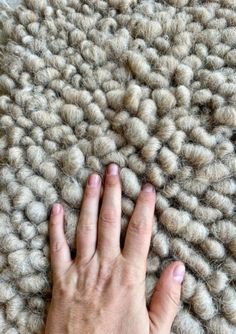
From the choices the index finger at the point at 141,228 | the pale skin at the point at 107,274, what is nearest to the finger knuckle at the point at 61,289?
the pale skin at the point at 107,274

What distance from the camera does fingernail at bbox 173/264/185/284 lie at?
2.20 feet

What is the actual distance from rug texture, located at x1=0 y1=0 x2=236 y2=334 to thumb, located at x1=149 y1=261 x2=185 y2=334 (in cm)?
2

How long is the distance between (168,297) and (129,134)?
0.80 feet

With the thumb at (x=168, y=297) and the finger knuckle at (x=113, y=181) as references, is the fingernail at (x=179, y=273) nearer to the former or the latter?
the thumb at (x=168, y=297)

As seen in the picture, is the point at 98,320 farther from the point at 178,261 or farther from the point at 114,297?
the point at 178,261

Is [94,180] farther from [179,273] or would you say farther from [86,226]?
[179,273]

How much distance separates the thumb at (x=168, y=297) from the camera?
2.19 ft

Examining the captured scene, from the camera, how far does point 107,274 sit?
2.30 ft

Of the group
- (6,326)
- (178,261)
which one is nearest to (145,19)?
(178,261)

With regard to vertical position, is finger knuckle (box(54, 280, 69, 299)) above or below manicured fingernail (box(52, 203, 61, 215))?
below

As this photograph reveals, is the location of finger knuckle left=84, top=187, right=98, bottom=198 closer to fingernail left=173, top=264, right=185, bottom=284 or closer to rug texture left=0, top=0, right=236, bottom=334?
rug texture left=0, top=0, right=236, bottom=334

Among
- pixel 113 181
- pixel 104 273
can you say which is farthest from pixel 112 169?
pixel 104 273

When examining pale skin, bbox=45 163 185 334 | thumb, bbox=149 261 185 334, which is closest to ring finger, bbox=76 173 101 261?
pale skin, bbox=45 163 185 334

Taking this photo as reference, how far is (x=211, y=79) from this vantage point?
28.0 inches
